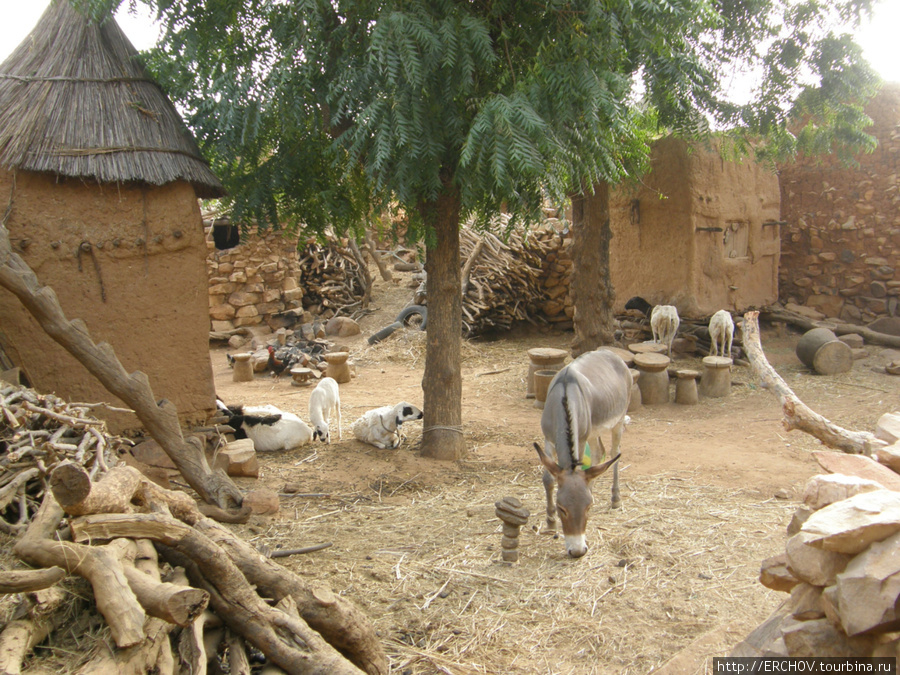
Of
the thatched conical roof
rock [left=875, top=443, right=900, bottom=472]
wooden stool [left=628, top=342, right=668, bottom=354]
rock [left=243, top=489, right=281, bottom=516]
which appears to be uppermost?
the thatched conical roof

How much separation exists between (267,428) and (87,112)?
360 centimetres

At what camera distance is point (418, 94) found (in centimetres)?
512

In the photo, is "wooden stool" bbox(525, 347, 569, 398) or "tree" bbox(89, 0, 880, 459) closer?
"tree" bbox(89, 0, 880, 459)

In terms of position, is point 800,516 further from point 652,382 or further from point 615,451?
point 652,382

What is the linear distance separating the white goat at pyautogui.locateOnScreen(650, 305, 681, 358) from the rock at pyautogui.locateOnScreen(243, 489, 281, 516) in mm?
7556

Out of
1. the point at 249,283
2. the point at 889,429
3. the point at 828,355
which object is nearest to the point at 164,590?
the point at 889,429

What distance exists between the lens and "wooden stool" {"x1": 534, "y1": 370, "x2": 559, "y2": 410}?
927 centimetres

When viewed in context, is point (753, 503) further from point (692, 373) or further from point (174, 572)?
point (174, 572)

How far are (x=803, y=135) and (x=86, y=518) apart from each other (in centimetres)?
1093

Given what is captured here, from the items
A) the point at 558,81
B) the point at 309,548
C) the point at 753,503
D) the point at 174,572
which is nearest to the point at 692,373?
the point at 753,503

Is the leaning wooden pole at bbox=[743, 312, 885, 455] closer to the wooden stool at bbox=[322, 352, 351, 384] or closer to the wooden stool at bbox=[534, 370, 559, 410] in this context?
the wooden stool at bbox=[534, 370, 559, 410]

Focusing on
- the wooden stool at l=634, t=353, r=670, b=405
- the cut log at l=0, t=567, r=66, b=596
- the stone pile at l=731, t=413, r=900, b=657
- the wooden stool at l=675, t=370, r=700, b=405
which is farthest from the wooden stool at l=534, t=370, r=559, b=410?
the cut log at l=0, t=567, r=66, b=596

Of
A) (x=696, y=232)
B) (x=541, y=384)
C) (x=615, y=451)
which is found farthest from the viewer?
(x=696, y=232)

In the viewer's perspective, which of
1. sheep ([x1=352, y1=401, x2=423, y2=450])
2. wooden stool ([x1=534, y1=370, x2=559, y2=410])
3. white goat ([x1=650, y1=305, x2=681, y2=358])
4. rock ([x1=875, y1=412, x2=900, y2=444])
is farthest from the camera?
white goat ([x1=650, y1=305, x2=681, y2=358])
